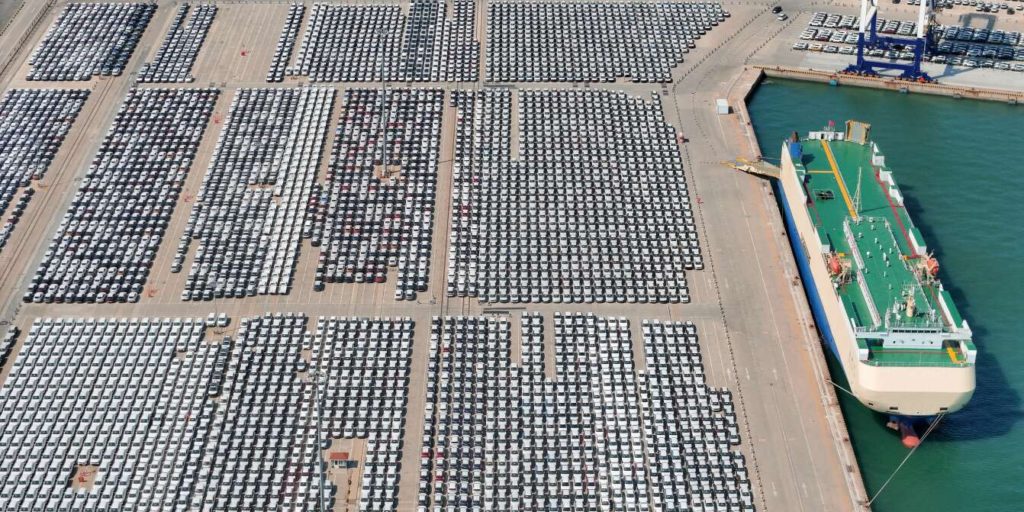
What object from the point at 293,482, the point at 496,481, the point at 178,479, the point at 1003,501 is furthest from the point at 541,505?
the point at 1003,501

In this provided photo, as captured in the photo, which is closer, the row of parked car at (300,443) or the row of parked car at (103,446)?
the row of parked car at (300,443)

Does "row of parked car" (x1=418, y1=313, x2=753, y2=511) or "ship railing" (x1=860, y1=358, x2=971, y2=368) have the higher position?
"ship railing" (x1=860, y1=358, x2=971, y2=368)

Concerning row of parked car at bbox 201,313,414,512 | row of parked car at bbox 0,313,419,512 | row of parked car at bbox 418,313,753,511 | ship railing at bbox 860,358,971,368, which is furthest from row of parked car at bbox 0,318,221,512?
ship railing at bbox 860,358,971,368

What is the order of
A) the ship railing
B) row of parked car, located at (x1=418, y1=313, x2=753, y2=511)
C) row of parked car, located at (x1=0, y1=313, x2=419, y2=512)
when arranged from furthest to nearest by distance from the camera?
the ship railing, row of parked car, located at (x1=0, y1=313, x2=419, y2=512), row of parked car, located at (x1=418, y1=313, x2=753, y2=511)

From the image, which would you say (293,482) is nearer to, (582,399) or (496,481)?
(496,481)

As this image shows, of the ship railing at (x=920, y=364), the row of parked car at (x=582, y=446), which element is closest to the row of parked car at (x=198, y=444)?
the row of parked car at (x=582, y=446)

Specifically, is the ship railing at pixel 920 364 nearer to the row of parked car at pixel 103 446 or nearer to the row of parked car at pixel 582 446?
the row of parked car at pixel 582 446

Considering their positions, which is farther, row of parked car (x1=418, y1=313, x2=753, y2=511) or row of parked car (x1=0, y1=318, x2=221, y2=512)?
row of parked car (x1=0, y1=318, x2=221, y2=512)

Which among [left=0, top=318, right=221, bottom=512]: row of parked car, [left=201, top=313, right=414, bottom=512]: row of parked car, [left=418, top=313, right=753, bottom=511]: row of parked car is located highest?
[left=418, top=313, right=753, bottom=511]: row of parked car

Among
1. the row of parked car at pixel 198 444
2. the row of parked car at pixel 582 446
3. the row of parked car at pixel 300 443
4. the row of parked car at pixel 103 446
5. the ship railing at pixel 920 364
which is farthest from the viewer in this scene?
the ship railing at pixel 920 364

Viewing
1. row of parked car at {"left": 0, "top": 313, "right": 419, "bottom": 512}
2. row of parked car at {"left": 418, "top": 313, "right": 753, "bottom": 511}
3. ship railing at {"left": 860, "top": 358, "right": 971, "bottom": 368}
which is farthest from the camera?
ship railing at {"left": 860, "top": 358, "right": 971, "bottom": 368}

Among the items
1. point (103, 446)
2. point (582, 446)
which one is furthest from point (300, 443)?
point (582, 446)

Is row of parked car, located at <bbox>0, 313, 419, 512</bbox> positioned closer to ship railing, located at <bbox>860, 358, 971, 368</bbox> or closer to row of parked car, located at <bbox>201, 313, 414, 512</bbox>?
row of parked car, located at <bbox>201, 313, 414, 512</bbox>

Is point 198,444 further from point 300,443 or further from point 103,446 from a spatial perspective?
point 300,443
